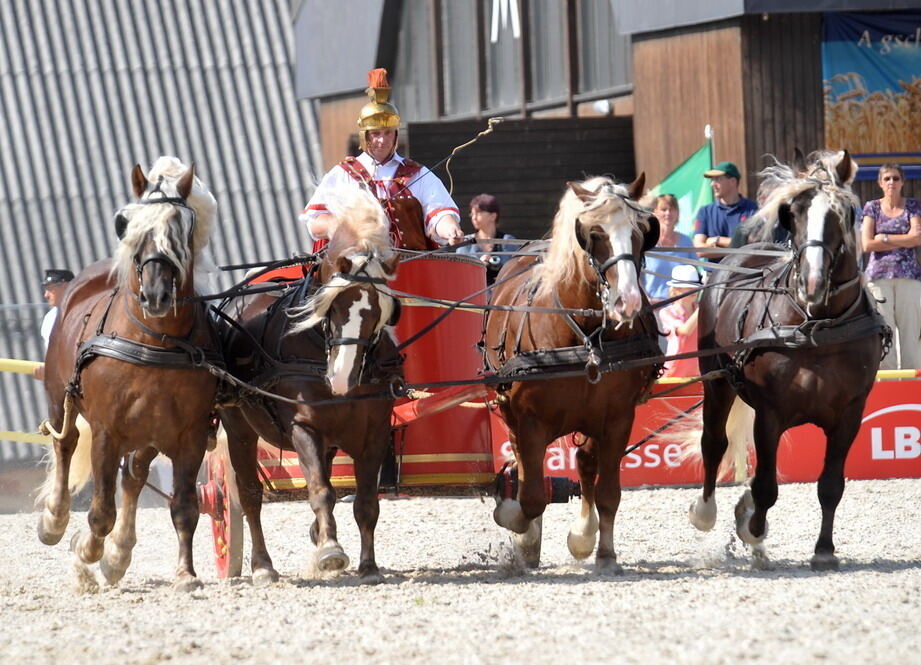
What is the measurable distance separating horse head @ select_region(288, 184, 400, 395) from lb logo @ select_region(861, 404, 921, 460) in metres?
4.96

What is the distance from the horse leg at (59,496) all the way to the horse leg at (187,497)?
0.78 metres

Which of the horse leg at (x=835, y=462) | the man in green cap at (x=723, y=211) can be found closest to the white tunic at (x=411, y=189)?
the horse leg at (x=835, y=462)

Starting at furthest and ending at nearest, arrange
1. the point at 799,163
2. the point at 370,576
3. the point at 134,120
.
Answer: the point at 134,120, the point at 799,163, the point at 370,576

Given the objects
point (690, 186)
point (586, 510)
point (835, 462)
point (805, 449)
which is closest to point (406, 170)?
point (586, 510)

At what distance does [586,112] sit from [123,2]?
6.96 m

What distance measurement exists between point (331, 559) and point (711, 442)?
2.60 m

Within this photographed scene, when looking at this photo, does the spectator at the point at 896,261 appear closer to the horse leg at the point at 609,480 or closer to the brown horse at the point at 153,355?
the horse leg at the point at 609,480

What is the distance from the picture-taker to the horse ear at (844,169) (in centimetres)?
698

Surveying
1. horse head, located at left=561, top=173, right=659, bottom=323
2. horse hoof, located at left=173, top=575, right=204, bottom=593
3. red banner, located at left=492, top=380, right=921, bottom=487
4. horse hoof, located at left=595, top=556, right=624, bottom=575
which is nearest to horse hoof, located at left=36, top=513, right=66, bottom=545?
Answer: horse hoof, located at left=173, top=575, right=204, bottom=593

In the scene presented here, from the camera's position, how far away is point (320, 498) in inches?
260

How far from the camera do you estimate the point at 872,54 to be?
1320cm

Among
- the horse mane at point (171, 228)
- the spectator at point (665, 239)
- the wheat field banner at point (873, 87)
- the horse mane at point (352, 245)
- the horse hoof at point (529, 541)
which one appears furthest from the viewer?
the wheat field banner at point (873, 87)

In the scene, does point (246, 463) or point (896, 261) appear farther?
point (896, 261)

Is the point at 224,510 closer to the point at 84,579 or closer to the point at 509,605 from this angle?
the point at 84,579
